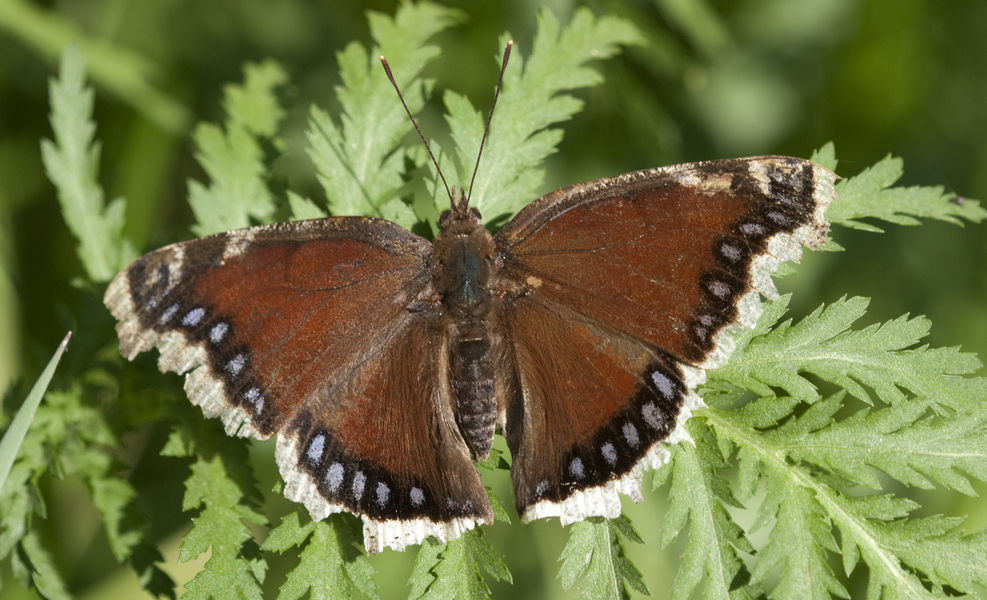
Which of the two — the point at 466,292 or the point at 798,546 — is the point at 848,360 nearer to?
the point at 798,546

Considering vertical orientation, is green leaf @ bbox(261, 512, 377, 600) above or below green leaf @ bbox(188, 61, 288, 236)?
below

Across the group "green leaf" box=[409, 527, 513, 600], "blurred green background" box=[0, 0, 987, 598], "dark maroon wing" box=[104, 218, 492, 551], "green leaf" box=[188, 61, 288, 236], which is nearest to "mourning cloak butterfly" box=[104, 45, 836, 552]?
"dark maroon wing" box=[104, 218, 492, 551]

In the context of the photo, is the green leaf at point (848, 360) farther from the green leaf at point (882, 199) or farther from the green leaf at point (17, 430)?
the green leaf at point (17, 430)

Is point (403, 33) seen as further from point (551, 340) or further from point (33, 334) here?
point (33, 334)

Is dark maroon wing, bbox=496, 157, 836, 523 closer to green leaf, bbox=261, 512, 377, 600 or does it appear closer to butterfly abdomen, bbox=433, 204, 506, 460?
butterfly abdomen, bbox=433, 204, 506, 460

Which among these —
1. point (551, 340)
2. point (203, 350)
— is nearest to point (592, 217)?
point (551, 340)

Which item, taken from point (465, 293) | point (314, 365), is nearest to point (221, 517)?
point (314, 365)
